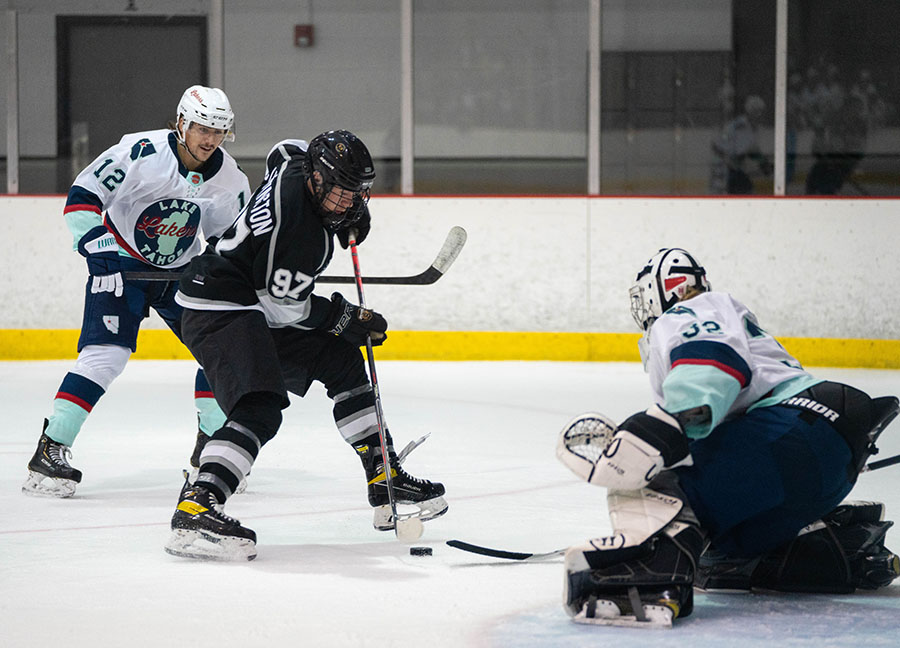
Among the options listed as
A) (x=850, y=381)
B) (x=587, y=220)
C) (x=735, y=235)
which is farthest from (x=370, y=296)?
(x=850, y=381)

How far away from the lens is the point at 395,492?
9.71 ft

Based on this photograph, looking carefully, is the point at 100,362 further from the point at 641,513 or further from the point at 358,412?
the point at 641,513

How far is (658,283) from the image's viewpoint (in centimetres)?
233

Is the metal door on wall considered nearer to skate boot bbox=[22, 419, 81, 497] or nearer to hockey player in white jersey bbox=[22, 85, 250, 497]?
hockey player in white jersey bbox=[22, 85, 250, 497]

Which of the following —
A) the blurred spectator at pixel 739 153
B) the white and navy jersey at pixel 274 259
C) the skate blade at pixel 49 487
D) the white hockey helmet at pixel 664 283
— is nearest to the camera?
the white hockey helmet at pixel 664 283

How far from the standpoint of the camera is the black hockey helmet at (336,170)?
2686mm

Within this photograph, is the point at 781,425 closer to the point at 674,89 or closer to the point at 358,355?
the point at 358,355

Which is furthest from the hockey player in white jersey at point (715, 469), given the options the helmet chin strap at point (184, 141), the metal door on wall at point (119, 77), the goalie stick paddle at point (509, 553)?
Answer: the metal door on wall at point (119, 77)

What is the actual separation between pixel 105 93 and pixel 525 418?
3.64 m

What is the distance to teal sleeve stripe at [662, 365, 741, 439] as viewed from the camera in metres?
2.09

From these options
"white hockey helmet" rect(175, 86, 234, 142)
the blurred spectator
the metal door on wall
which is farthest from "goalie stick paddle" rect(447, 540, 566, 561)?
the metal door on wall

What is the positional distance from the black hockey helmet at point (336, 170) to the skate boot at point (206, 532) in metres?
0.63

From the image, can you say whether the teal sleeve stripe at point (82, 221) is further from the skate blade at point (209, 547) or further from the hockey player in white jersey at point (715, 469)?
the hockey player in white jersey at point (715, 469)

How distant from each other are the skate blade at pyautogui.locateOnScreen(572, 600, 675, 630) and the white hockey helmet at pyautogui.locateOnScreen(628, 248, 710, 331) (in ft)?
1.68
